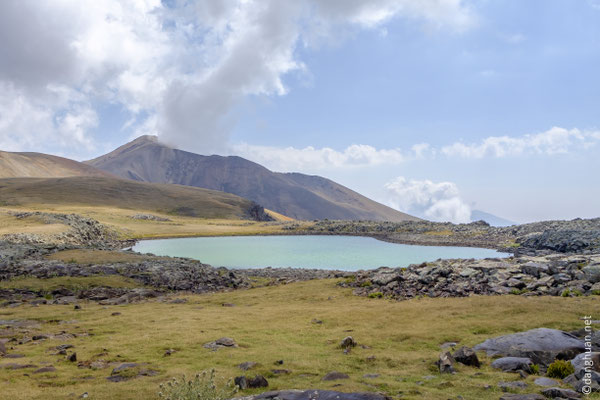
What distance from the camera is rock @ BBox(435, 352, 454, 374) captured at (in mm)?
14992

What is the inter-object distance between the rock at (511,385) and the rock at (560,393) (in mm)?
973

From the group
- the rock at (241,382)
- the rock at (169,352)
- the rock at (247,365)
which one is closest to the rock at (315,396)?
the rock at (241,382)

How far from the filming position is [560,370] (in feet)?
45.2

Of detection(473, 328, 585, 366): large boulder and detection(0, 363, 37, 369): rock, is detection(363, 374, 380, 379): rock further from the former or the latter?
detection(0, 363, 37, 369): rock

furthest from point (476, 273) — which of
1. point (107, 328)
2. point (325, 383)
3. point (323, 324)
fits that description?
point (107, 328)

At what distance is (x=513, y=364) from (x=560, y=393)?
334 centimetres

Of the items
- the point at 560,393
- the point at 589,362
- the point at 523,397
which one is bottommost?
the point at 523,397

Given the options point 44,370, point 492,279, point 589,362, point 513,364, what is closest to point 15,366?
point 44,370

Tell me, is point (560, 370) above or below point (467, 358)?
above

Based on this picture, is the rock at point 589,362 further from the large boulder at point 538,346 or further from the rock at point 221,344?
the rock at point 221,344

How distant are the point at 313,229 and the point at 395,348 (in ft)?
457

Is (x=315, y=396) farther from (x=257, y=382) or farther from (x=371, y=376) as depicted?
(x=371, y=376)

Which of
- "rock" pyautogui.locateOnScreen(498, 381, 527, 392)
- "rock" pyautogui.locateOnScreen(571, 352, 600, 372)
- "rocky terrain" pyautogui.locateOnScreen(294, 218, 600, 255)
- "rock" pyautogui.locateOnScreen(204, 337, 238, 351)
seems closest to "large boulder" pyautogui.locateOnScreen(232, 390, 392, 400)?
"rock" pyautogui.locateOnScreen(498, 381, 527, 392)

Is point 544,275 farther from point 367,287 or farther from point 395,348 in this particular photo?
point 395,348
